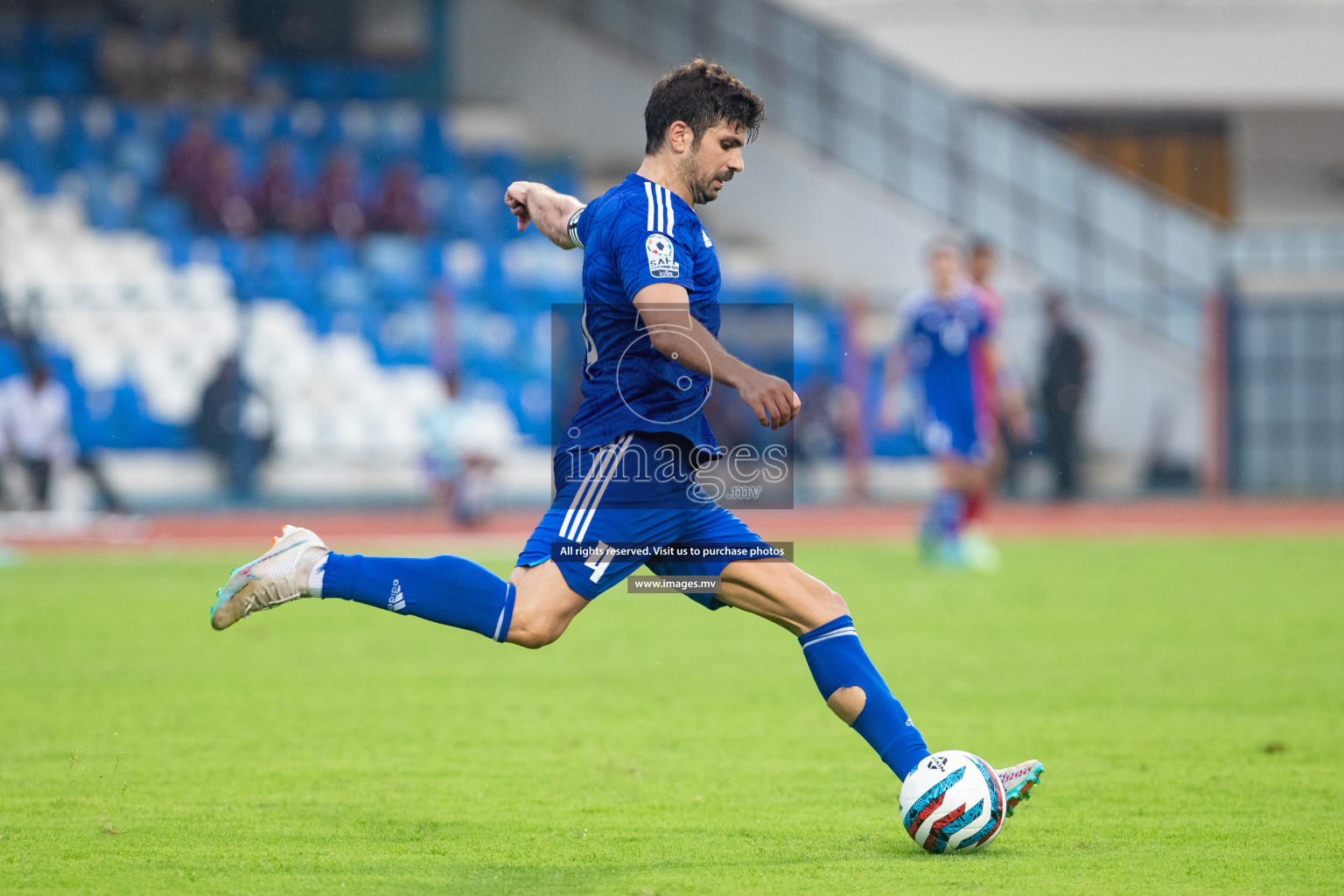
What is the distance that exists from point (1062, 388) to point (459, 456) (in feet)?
26.9

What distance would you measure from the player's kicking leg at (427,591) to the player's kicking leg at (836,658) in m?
0.53

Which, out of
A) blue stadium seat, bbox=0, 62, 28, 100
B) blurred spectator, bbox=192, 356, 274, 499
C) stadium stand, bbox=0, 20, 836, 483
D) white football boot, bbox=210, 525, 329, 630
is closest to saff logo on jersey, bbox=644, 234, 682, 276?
white football boot, bbox=210, 525, 329, 630

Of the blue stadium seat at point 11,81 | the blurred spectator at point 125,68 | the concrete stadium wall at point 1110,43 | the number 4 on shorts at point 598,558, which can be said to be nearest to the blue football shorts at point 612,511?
the number 4 on shorts at point 598,558

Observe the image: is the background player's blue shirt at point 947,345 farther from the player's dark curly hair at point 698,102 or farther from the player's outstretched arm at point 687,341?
the player's outstretched arm at point 687,341

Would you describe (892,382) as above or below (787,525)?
above

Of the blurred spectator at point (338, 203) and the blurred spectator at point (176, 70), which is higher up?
the blurred spectator at point (176, 70)

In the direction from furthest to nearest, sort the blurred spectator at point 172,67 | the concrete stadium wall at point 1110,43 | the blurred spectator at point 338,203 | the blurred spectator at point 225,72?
the concrete stadium wall at point 1110,43 → the blurred spectator at point 225,72 → the blurred spectator at point 172,67 → the blurred spectator at point 338,203

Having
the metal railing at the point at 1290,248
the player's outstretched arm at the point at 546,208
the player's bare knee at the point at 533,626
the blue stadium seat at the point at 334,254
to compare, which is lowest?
the player's bare knee at the point at 533,626

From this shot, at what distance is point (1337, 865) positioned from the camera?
4227 mm

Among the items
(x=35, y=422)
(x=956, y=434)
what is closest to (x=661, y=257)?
(x=956, y=434)

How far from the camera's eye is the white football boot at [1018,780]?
452 cm

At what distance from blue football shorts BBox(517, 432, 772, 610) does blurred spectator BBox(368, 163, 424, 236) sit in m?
18.9

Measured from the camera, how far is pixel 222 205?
862 inches

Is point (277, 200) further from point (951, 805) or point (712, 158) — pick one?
point (951, 805)
